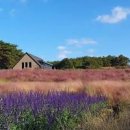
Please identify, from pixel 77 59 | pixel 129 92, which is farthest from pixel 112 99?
pixel 77 59

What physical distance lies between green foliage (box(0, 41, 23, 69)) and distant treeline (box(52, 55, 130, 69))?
8.98 meters

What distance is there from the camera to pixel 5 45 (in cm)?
9094

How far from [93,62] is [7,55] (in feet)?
58.4

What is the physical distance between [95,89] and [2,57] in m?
66.5

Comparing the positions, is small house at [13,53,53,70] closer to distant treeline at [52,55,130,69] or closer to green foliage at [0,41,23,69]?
A: distant treeline at [52,55,130,69]

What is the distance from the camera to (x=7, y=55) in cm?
8425

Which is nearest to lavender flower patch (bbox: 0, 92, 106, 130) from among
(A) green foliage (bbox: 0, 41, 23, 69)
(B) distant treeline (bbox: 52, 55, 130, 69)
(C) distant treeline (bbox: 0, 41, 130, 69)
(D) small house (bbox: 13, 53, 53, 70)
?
(C) distant treeline (bbox: 0, 41, 130, 69)

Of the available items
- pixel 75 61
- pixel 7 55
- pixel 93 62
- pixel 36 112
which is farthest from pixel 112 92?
pixel 7 55

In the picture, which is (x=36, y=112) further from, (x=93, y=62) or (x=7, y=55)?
(x=7, y=55)

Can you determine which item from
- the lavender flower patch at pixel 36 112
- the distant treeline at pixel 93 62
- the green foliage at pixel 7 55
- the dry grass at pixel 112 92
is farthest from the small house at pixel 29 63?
the lavender flower patch at pixel 36 112

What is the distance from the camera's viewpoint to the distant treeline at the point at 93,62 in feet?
244

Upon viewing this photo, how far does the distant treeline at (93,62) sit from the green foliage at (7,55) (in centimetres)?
898

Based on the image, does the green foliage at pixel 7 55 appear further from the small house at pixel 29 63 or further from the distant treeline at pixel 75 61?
the small house at pixel 29 63

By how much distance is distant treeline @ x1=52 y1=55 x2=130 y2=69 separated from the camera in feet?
244
